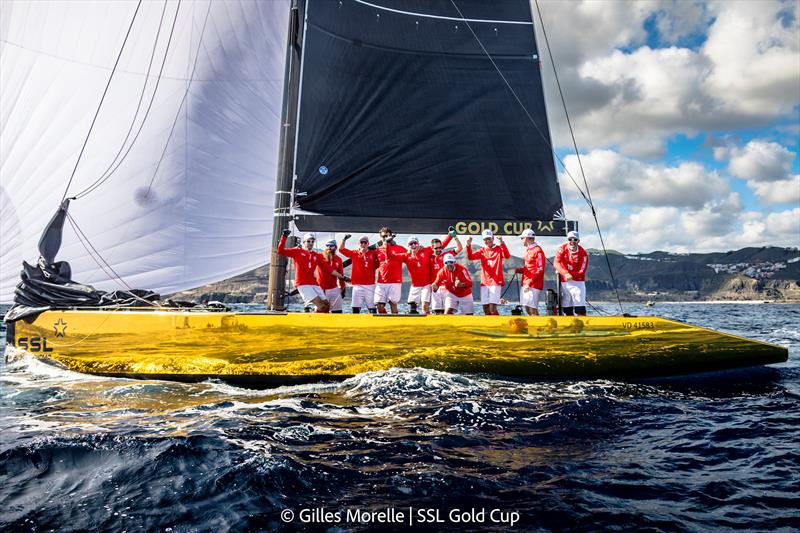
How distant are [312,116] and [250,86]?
189cm

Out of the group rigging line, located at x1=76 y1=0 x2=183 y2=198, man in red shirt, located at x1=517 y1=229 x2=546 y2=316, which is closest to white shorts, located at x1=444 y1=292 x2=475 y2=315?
man in red shirt, located at x1=517 y1=229 x2=546 y2=316

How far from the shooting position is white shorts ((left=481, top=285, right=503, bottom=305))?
9195mm

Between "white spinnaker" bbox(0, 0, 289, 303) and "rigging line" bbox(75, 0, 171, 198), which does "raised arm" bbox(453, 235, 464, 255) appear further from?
"rigging line" bbox(75, 0, 171, 198)

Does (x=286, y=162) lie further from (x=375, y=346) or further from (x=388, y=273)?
(x=375, y=346)

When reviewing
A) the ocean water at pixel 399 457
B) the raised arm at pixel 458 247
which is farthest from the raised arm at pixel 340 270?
the ocean water at pixel 399 457

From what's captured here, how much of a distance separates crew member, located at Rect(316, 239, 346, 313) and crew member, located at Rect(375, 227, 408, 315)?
→ 0.65 metres

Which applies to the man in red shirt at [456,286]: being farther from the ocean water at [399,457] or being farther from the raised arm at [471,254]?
the ocean water at [399,457]

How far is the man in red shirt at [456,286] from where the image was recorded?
30.0 ft

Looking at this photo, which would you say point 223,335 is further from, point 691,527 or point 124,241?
point 691,527

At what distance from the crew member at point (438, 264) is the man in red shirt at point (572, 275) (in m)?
1.66

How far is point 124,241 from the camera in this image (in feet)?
31.0

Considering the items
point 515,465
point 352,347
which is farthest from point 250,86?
point 515,465

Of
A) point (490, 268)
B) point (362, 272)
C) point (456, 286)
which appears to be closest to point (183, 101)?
point (362, 272)

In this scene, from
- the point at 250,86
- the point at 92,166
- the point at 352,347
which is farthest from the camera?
the point at 250,86
